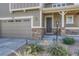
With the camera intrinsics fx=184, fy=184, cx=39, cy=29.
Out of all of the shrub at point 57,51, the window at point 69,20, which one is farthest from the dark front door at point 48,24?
the shrub at point 57,51

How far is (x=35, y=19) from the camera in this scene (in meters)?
12.3

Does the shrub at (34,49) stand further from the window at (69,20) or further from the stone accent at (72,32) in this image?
the window at (69,20)

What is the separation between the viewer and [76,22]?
43.5 feet

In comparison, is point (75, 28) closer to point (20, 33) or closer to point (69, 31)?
point (69, 31)

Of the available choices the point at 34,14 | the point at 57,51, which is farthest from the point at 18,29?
the point at 57,51

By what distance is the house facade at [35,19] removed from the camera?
12.2 metres

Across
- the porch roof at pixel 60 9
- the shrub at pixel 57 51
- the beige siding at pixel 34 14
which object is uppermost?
the porch roof at pixel 60 9

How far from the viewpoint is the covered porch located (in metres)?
12.5

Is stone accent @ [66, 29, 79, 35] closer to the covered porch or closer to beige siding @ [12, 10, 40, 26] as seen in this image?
the covered porch

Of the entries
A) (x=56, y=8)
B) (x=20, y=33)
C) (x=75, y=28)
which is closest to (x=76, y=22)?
(x=75, y=28)

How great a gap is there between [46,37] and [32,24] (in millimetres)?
1411

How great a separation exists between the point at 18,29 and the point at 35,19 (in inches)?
52.4

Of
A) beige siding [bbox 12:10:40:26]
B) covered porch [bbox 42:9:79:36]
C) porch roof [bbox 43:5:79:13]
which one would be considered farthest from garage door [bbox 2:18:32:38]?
porch roof [bbox 43:5:79:13]

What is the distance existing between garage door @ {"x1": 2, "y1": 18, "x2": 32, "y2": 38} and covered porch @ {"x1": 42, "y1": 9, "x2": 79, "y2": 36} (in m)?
1.34
